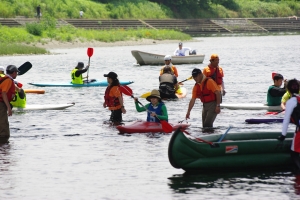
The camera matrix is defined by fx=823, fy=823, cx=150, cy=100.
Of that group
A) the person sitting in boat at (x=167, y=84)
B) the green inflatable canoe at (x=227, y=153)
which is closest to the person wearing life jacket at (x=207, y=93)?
the green inflatable canoe at (x=227, y=153)

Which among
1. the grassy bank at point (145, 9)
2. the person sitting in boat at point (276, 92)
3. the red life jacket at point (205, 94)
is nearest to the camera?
the red life jacket at point (205, 94)

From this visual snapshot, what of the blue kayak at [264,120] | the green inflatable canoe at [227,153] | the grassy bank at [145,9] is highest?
the green inflatable canoe at [227,153]

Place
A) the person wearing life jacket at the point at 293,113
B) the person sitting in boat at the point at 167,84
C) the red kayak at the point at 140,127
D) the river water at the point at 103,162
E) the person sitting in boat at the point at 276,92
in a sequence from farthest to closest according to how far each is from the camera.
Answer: the person sitting in boat at the point at 167,84 → the person sitting in boat at the point at 276,92 → the red kayak at the point at 140,127 → the river water at the point at 103,162 → the person wearing life jacket at the point at 293,113

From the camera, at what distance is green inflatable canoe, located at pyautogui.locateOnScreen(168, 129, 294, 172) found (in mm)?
12898

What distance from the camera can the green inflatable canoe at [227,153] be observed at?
42.3ft

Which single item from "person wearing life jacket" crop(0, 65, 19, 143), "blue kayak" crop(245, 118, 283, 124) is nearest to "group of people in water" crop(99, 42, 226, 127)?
"blue kayak" crop(245, 118, 283, 124)

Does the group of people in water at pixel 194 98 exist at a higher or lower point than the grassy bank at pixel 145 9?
higher

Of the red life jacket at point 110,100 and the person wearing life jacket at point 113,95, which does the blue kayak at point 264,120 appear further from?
the red life jacket at point 110,100

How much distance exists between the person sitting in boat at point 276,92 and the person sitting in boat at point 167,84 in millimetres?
4794

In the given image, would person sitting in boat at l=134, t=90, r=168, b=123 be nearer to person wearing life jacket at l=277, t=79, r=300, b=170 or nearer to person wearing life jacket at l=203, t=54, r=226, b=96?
person wearing life jacket at l=203, t=54, r=226, b=96

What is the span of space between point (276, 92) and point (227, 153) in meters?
6.81

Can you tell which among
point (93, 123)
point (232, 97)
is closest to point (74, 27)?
point (232, 97)

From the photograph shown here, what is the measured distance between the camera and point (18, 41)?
220ft

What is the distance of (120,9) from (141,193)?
3336 inches
